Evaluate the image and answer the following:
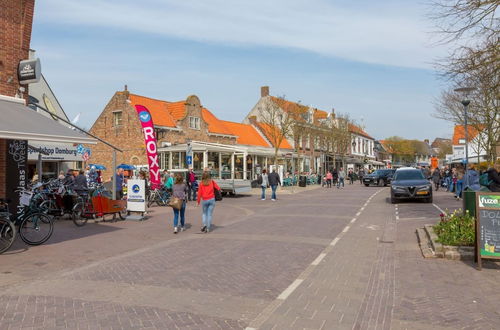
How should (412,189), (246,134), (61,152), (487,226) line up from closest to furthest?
(487,226)
(412,189)
(61,152)
(246,134)

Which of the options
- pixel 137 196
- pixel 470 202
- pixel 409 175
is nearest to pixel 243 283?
pixel 470 202

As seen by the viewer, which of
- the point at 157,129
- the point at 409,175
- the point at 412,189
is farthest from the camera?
the point at 157,129

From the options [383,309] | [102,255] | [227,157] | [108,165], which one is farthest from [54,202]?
[108,165]

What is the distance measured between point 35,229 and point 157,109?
29.4 metres

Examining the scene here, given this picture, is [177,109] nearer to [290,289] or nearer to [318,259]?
[318,259]

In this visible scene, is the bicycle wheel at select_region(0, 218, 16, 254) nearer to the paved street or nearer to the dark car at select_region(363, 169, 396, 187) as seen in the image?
the paved street

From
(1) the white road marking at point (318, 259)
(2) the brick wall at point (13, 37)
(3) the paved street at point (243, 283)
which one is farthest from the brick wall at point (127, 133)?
(1) the white road marking at point (318, 259)

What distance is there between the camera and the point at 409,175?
20.0 metres

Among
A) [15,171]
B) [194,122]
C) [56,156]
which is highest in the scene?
[194,122]

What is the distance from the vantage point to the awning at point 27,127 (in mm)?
8752

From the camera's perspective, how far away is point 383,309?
16.5 feet

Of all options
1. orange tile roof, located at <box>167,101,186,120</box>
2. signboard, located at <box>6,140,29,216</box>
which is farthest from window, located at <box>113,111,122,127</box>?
signboard, located at <box>6,140,29,216</box>

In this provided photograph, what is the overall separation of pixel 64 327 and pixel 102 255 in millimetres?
4150

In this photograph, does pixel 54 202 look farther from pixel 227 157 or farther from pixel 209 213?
pixel 227 157
